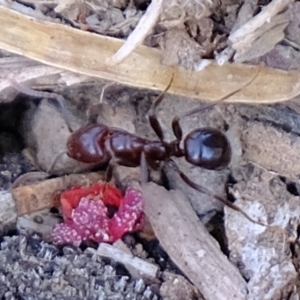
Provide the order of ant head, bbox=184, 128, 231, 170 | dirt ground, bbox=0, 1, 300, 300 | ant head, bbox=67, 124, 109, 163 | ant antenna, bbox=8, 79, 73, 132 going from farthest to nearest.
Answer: ant head, bbox=67, 124, 109, 163 < ant head, bbox=184, 128, 231, 170 < ant antenna, bbox=8, 79, 73, 132 < dirt ground, bbox=0, 1, 300, 300

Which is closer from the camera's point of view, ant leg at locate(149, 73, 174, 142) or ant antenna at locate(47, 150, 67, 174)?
ant leg at locate(149, 73, 174, 142)

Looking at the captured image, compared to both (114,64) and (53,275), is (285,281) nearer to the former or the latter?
(53,275)

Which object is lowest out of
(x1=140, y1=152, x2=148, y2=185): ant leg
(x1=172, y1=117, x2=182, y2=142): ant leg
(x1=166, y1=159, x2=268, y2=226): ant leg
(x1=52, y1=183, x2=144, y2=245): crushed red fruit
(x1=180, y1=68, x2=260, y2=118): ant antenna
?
(x1=52, y1=183, x2=144, y2=245): crushed red fruit

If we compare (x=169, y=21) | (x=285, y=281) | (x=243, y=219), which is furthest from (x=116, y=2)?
(x=285, y=281)

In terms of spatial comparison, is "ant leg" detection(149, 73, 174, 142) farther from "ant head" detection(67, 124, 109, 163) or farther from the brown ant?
"ant head" detection(67, 124, 109, 163)

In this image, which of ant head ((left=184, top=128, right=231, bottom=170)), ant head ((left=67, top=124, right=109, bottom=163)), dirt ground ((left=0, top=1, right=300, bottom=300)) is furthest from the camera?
ant head ((left=67, top=124, right=109, bottom=163))

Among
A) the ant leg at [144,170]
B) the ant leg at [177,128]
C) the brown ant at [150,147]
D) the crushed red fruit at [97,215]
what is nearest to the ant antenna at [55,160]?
the brown ant at [150,147]

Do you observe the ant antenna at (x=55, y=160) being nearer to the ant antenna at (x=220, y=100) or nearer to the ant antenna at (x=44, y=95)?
the ant antenna at (x=44, y=95)

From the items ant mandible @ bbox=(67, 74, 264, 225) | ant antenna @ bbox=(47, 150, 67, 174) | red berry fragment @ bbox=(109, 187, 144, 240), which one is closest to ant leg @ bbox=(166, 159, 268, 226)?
ant mandible @ bbox=(67, 74, 264, 225)
